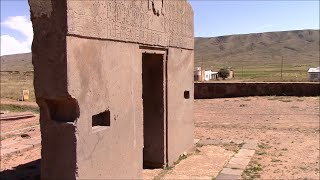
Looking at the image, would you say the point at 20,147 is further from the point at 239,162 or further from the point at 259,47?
the point at 259,47

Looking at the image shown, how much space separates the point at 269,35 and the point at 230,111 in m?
124

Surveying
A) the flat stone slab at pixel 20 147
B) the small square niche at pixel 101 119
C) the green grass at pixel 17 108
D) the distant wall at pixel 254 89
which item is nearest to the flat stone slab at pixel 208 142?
the flat stone slab at pixel 20 147

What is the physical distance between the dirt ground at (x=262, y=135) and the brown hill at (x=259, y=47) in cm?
7194

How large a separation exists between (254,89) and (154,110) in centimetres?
1309

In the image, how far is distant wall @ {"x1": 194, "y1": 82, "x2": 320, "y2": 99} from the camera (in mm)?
19547

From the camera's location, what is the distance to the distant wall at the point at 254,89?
64.1 ft

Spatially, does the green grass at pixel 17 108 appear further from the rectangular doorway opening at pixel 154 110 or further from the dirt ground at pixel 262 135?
the rectangular doorway opening at pixel 154 110

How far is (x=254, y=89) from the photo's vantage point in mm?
20234

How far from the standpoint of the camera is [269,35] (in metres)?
134

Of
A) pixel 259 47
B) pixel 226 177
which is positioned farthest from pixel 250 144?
pixel 259 47

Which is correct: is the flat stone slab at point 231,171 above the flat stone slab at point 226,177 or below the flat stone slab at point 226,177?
above

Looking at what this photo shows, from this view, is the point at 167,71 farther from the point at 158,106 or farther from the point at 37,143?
the point at 37,143

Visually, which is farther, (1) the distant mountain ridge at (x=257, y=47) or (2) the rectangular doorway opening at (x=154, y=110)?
(1) the distant mountain ridge at (x=257, y=47)

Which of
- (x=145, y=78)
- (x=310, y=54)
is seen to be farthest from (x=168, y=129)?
(x=310, y=54)
